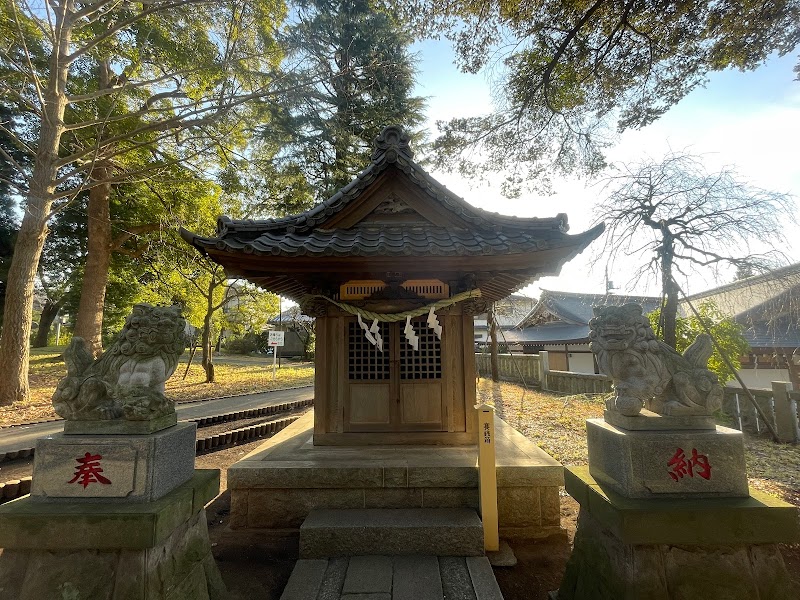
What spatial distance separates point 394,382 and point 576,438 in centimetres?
550

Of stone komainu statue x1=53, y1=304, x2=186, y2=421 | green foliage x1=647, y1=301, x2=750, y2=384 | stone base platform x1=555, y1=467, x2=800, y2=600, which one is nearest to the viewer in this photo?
stone base platform x1=555, y1=467, x2=800, y2=600

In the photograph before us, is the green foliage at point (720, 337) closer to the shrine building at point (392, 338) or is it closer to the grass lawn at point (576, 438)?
the grass lawn at point (576, 438)

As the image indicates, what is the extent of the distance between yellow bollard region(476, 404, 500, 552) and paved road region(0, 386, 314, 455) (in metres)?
6.45

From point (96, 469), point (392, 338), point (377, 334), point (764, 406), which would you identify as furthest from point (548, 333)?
point (96, 469)

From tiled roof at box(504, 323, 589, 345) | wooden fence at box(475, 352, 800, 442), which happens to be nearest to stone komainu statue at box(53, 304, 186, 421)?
wooden fence at box(475, 352, 800, 442)

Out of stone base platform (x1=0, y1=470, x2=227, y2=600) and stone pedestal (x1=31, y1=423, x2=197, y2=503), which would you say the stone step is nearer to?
stone base platform (x1=0, y1=470, x2=227, y2=600)

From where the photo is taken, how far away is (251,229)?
16.8 feet

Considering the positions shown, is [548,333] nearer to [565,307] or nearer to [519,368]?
[565,307]

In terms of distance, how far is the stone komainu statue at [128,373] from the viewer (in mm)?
2785

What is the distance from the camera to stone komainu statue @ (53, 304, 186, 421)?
2.79 metres

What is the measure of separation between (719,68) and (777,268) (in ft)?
13.0

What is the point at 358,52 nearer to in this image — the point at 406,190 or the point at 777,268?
the point at 406,190

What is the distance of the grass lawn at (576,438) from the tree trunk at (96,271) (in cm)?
1522

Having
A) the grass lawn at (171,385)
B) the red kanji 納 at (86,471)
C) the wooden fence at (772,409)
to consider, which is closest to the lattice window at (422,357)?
the red kanji 納 at (86,471)
